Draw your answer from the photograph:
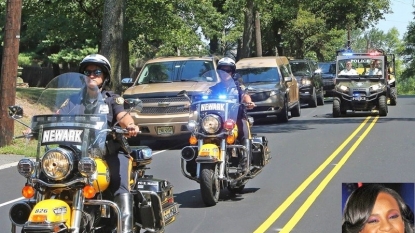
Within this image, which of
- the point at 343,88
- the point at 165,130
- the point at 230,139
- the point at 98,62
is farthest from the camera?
the point at 343,88

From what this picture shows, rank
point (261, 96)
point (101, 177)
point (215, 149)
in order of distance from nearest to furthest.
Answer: point (101, 177)
point (215, 149)
point (261, 96)

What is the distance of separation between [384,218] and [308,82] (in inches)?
1136

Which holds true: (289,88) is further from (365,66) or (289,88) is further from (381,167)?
(381,167)

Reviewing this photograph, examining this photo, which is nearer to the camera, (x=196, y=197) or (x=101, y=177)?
(x=101, y=177)

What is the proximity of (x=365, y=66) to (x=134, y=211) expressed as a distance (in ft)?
66.8

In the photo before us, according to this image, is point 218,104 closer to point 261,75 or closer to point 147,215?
point 147,215

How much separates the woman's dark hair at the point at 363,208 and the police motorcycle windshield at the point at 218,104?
7.81 meters

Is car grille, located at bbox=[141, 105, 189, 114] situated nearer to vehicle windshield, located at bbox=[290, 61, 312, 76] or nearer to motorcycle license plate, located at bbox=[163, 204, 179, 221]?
motorcycle license plate, located at bbox=[163, 204, 179, 221]

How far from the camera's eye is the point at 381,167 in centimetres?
1349

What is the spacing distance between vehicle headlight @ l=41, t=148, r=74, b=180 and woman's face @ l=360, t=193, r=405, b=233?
374 centimetres

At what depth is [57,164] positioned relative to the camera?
6047 millimetres

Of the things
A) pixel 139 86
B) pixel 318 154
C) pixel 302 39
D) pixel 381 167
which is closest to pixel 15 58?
pixel 139 86

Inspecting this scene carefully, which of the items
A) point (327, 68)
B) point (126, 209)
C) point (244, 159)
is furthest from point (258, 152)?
point (327, 68)

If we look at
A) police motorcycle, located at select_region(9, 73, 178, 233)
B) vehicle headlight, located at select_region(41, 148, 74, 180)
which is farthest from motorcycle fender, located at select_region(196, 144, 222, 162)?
vehicle headlight, located at select_region(41, 148, 74, 180)
